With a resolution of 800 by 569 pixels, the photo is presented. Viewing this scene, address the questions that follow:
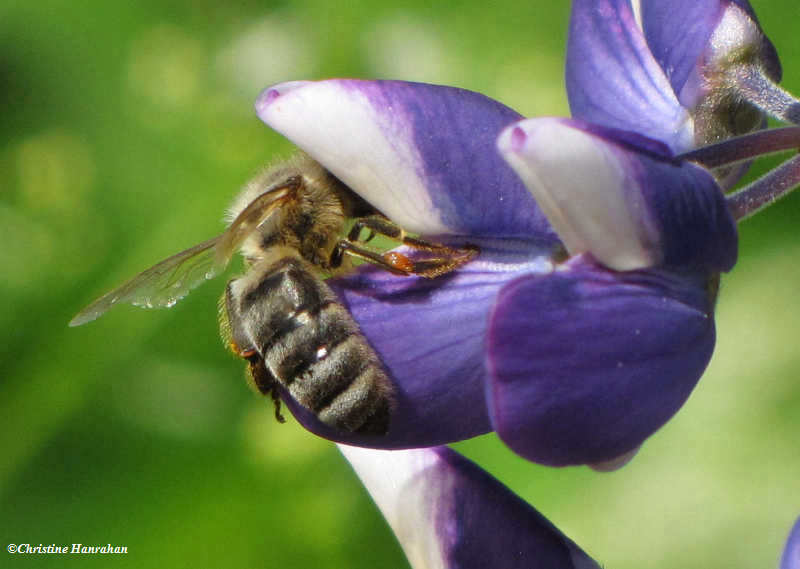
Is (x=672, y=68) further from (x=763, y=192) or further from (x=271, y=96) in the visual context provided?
(x=271, y=96)

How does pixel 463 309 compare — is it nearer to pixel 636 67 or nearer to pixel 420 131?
pixel 420 131

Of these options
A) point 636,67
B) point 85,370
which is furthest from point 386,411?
point 85,370

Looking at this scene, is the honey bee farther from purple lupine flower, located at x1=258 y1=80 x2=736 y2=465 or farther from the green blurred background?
the green blurred background

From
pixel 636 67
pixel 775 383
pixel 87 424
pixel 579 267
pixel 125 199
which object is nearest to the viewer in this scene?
pixel 579 267

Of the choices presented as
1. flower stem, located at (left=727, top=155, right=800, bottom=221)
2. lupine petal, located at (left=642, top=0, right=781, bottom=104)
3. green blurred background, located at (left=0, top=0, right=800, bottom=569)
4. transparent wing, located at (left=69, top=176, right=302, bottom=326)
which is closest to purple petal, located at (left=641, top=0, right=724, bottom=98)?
lupine petal, located at (left=642, top=0, right=781, bottom=104)

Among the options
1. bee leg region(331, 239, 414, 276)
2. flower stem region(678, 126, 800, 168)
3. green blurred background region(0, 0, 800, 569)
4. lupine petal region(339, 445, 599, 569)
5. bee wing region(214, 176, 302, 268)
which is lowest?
green blurred background region(0, 0, 800, 569)

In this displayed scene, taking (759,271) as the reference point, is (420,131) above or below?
above
